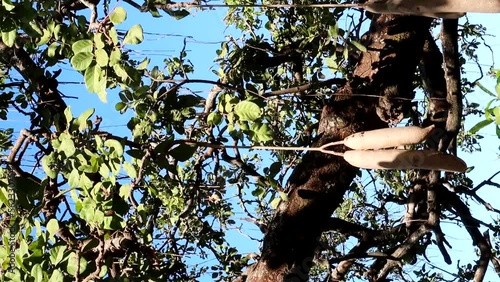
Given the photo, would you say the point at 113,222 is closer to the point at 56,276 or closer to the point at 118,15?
the point at 56,276

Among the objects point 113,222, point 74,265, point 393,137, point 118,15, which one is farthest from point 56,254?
point 393,137

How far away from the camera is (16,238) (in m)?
2.10

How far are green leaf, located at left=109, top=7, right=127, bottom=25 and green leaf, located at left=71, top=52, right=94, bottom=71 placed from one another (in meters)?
0.13

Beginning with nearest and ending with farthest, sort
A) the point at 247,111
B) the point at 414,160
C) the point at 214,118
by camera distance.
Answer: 1. the point at 414,160
2. the point at 247,111
3. the point at 214,118

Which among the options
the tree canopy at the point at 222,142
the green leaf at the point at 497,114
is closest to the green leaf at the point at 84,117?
the tree canopy at the point at 222,142

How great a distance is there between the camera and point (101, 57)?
68.6 inches

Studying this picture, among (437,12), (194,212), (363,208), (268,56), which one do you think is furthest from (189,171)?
(437,12)

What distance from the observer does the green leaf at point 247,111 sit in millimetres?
2020

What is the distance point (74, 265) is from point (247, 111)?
2.53 feet

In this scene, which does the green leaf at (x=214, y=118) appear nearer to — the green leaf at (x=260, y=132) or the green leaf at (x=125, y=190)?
the green leaf at (x=260, y=132)

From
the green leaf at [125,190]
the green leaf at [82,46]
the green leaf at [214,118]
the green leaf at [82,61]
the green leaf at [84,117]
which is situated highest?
the green leaf at [214,118]

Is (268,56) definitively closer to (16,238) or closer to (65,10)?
(65,10)

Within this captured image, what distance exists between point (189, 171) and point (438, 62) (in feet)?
4.99

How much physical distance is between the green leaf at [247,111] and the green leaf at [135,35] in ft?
1.60
